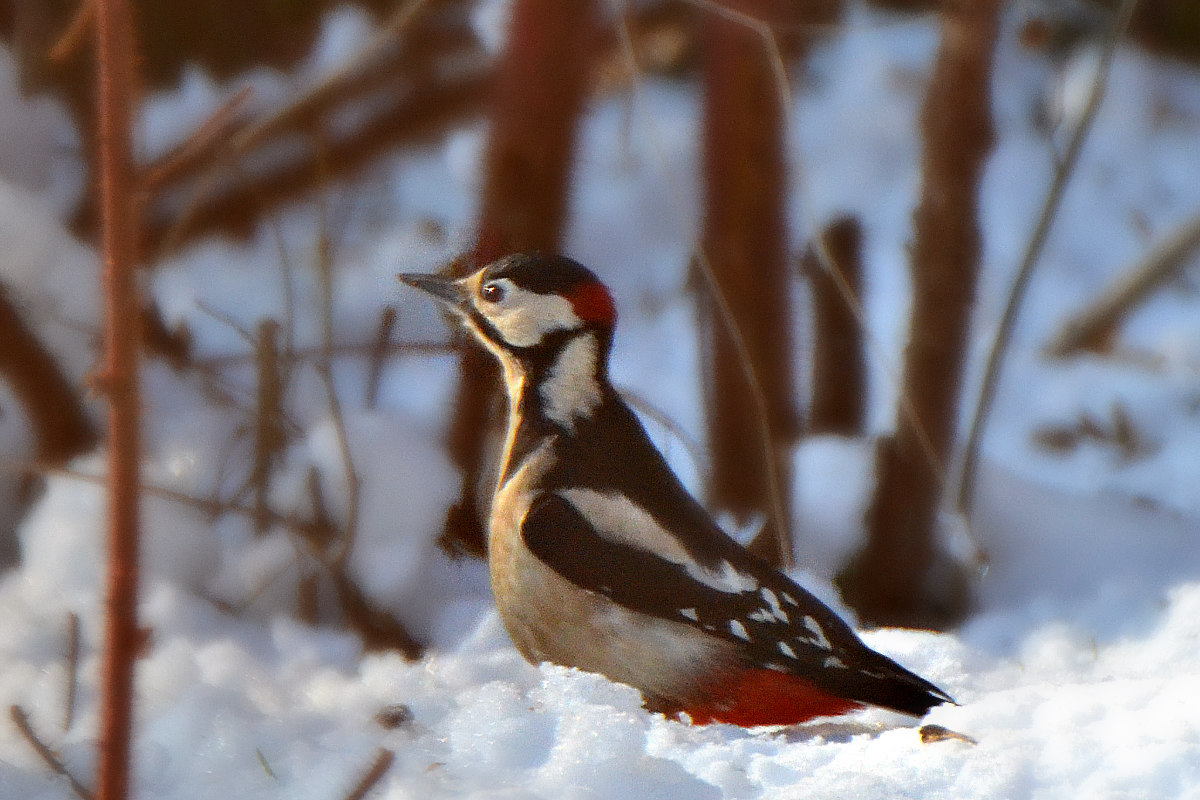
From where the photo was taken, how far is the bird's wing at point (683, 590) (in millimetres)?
1610

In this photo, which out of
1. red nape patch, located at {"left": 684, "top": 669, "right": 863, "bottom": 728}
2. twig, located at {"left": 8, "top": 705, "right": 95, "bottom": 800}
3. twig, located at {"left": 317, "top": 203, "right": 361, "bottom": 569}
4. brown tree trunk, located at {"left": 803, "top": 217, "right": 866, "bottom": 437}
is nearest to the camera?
twig, located at {"left": 8, "top": 705, "right": 95, "bottom": 800}

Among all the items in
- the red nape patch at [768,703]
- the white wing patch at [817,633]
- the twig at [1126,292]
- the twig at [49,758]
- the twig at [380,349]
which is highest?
the twig at [1126,292]

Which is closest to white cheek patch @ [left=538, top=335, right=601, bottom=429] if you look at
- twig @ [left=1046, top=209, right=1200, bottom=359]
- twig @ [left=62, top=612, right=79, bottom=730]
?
twig @ [left=62, top=612, right=79, bottom=730]

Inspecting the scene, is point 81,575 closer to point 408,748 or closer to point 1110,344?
point 408,748

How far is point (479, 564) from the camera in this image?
216 centimetres

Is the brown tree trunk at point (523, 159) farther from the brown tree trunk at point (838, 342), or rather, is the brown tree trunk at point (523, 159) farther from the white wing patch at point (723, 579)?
the brown tree trunk at point (838, 342)

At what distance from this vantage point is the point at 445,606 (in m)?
2.06

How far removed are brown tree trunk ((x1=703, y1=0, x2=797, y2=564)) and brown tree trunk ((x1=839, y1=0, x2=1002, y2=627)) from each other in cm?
25

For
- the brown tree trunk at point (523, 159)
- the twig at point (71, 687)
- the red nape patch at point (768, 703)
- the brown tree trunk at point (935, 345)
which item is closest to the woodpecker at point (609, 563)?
the red nape patch at point (768, 703)

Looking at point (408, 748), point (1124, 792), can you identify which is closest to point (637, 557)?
point (408, 748)

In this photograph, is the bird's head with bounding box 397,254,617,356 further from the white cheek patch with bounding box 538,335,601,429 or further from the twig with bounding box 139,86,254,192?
the twig with bounding box 139,86,254,192

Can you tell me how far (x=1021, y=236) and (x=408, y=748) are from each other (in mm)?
3839

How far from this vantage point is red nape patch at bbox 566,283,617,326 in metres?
1.66

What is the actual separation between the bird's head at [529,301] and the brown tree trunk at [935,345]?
717 millimetres
